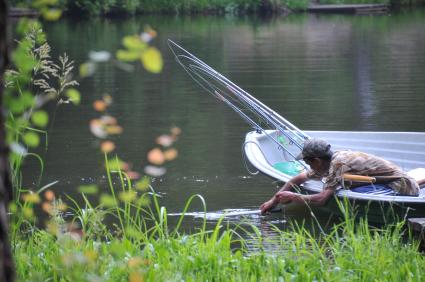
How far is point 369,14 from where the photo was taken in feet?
132

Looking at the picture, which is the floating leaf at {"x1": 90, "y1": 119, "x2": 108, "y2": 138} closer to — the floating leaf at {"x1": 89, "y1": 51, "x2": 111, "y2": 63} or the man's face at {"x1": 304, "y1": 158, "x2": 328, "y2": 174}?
the floating leaf at {"x1": 89, "y1": 51, "x2": 111, "y2": 63}

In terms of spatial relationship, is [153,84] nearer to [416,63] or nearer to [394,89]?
[394,89]

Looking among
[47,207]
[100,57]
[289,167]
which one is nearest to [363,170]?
[289,167]

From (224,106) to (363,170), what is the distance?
26.3 ft

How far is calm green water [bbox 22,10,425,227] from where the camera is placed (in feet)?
33.2

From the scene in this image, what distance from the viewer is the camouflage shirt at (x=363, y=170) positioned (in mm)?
6941

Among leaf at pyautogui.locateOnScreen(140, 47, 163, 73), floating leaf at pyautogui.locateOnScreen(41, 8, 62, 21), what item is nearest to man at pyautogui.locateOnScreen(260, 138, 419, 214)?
floating leaf at pyautogui.locateOnScreen(41, 8, 62, 21)

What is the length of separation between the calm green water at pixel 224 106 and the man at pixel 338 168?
1.64 m

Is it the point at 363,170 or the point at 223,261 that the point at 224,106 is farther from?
the point at 223,261

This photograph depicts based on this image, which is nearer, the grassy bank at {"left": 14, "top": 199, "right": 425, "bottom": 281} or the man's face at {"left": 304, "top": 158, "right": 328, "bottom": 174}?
the grassy bank at {"left": 14, "top": 199, "right": 425, "bottom": 281}

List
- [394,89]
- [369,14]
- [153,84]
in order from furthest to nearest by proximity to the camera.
→ [369,14] < [153,84] < [394,89]

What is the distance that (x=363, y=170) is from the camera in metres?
7.04

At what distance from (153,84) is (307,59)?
526cm

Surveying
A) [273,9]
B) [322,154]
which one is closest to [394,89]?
[322,154]
